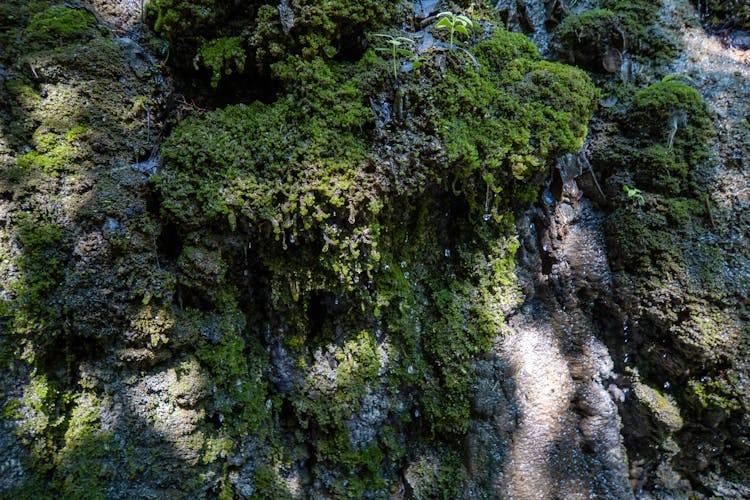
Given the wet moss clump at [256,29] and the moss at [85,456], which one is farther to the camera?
the wet moss clump at [256,29]

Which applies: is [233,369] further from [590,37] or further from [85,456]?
[590,37]

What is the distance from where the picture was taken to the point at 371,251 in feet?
9.62

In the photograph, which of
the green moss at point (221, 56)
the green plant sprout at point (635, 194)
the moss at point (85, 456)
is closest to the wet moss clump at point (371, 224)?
the green moss at point (221, 56)

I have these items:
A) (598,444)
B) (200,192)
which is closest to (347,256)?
Answer: (200,192)

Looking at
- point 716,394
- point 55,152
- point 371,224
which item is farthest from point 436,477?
point 55,152

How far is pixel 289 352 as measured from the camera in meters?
3.22

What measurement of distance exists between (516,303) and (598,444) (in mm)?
1459

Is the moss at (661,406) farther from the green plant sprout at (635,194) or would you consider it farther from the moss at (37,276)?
the moss at (37,276)

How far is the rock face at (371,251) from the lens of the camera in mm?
2465

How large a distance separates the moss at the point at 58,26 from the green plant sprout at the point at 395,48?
1966mm

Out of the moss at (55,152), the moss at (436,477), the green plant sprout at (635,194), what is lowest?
the moss at (436,477)

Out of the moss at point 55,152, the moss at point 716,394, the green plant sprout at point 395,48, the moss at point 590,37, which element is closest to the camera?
the moss at point 55,152

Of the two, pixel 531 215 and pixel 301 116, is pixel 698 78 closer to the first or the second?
pixel 531 215

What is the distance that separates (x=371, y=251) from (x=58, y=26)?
8.19 ft
